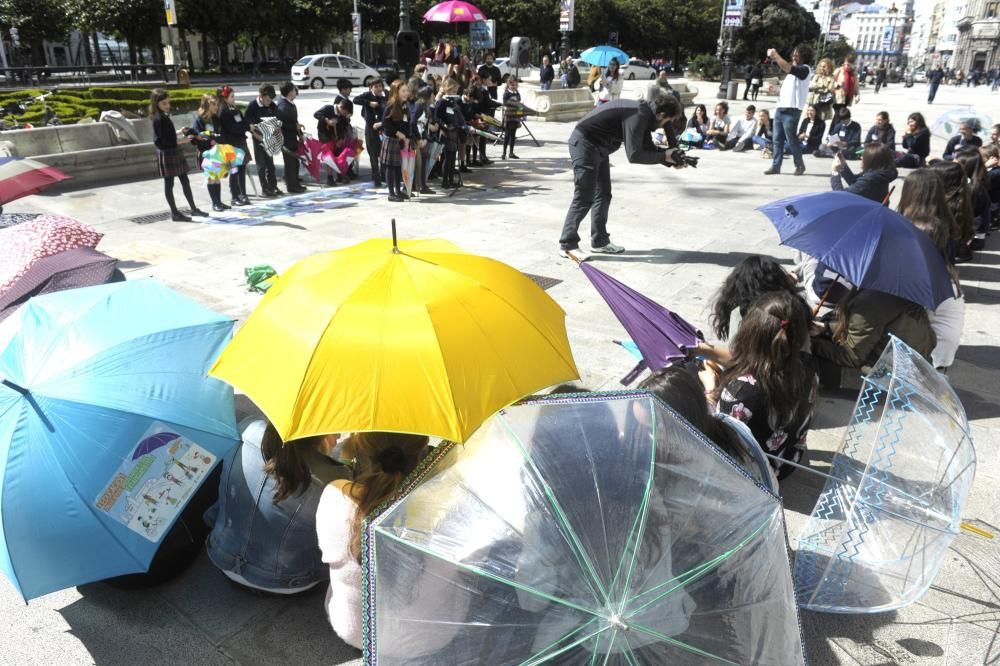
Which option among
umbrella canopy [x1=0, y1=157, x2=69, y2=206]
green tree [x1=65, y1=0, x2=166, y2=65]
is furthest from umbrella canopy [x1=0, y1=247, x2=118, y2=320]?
green tree [x1=65, y1=0, x2=166, y2=65]

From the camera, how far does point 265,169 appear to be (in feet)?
34.8

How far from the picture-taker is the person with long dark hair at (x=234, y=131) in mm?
9469

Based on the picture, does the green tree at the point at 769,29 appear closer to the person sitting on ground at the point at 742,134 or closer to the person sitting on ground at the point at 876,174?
the person sitting on ground at the point at 742,134

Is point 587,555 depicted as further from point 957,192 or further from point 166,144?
point 166,144

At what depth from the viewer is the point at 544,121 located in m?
19.6

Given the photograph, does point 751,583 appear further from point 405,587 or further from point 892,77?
point 892,77

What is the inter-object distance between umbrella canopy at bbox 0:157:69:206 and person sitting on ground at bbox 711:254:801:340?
5.21 m

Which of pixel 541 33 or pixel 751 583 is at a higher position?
pixel 541 33

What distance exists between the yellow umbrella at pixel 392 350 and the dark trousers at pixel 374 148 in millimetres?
8708

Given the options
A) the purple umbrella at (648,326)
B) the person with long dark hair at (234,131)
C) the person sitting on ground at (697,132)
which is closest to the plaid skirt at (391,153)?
the person with long dark hair at (234,131)

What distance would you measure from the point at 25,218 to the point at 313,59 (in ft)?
92.1

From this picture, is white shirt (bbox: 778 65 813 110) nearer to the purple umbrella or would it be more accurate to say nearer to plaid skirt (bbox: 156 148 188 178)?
plaid skirt (bbox: 156 148 188 178)

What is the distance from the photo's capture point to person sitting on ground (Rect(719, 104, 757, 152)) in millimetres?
15578

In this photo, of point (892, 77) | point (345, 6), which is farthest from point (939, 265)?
point (892, 77)
